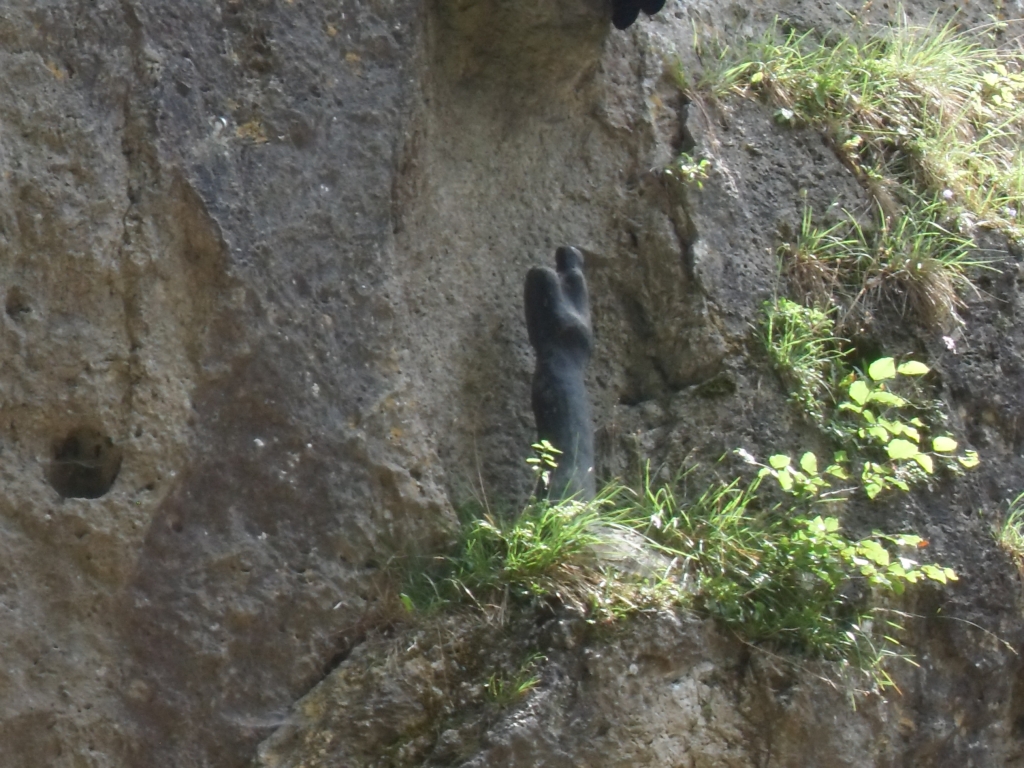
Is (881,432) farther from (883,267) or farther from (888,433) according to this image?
(883,267)

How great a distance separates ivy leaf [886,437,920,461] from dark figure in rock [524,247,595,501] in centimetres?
76

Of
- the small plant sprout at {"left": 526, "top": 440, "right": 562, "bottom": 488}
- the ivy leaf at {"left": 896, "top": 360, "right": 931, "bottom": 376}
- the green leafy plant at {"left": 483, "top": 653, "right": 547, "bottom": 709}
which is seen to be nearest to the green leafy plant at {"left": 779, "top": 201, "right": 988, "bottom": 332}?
the ivy leaf at {"left": 896, "top": 360, "right": 931, "bottom": 376}

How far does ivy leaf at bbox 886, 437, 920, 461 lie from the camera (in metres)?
3.55

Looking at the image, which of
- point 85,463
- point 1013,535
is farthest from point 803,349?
point 85,463

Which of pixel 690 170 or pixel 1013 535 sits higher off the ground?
pixel 690 170

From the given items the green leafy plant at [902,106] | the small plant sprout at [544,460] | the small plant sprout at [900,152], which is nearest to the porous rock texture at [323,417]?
the small plant sprout at [544,460]

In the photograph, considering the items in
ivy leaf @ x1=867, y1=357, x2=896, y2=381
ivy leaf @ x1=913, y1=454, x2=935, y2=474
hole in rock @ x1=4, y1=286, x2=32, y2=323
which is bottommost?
ivy leaf @ x1=913, y1=454, x2=935, y2=474

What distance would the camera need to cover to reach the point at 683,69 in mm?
4242

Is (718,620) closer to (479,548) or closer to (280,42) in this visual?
(479,548)

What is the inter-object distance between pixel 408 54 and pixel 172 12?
1.99 ft

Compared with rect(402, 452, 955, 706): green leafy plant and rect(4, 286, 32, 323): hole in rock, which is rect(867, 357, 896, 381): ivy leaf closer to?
rect(402, 452, 955, 706): green leafy plant

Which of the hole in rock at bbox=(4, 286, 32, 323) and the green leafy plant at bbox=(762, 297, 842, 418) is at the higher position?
the hole in rock at bbox=(4, 286, 32, 323)

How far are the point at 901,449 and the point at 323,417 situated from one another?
1.45 m

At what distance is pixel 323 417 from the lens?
3.27 m
